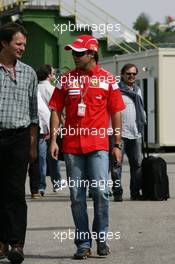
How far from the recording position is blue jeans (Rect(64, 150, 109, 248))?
348 inches

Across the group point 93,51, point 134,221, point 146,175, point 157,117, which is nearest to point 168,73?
point 157,117

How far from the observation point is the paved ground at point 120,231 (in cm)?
891

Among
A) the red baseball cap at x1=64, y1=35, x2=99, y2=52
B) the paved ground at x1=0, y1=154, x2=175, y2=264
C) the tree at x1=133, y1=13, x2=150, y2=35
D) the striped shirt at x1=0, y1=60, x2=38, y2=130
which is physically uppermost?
the tree at x1=133, y1=13, x2=150, y2=35

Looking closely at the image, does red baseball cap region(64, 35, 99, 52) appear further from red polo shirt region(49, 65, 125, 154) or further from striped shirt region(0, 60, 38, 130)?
striped shirt region(0, 60, 38, 130)

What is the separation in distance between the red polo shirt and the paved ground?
966 mm

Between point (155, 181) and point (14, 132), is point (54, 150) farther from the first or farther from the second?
point (155, 181)

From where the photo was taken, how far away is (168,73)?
2709 cm

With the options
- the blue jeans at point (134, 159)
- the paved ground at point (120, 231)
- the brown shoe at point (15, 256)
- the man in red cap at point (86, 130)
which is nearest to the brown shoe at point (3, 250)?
the paved ground at point (120, 231)

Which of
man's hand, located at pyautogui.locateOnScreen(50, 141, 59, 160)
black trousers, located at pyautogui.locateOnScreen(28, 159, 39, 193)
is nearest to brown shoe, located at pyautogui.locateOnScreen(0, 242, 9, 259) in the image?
man's hand, located at pyautogui.locateOnScreen(50, 141, 59, 160)

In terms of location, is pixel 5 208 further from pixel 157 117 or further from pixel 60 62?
pixel 60 62

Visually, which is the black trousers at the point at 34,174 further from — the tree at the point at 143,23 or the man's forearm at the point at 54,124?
the tree at the point at 143,23

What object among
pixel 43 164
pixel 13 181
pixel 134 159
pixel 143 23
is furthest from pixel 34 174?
pixel 143 23

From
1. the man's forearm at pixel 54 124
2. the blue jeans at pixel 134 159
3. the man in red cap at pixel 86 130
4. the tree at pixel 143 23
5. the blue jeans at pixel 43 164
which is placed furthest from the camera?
the tree at pixel 143 23

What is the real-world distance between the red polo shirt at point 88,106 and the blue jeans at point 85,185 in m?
0.09
